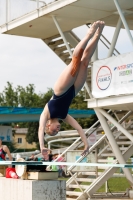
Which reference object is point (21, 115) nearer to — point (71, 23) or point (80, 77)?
point (71, 23)

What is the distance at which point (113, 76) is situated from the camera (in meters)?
18.7

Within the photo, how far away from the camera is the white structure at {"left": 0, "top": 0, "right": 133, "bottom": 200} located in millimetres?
19250

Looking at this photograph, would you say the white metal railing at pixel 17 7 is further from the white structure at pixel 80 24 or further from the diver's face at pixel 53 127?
the diver's face at pixel 53 127

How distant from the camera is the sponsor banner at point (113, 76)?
18.0 m

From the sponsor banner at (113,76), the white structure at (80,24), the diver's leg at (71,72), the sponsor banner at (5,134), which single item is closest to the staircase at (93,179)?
the white structure at (80,24)

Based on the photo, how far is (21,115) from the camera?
127 ft

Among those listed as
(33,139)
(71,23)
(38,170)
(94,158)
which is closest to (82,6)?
(71,23)

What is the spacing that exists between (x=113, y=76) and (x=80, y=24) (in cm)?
423

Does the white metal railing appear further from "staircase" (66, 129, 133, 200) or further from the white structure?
"staircase" (66, 129, 133, 200)

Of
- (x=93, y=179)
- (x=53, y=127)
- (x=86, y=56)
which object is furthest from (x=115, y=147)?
(x=86, y=56)

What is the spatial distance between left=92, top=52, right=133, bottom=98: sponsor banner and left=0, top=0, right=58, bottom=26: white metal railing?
3.14 metres

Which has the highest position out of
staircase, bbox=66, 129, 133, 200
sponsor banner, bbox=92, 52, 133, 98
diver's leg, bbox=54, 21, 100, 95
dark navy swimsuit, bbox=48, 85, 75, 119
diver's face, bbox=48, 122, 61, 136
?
sponsor banner, bbox=92, 52, 133, 98

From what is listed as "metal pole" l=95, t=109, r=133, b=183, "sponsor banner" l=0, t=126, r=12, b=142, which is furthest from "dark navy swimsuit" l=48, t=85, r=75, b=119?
"sponsor banner" l=0, t=126, r=12, b=142

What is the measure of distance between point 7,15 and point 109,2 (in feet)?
15.2
